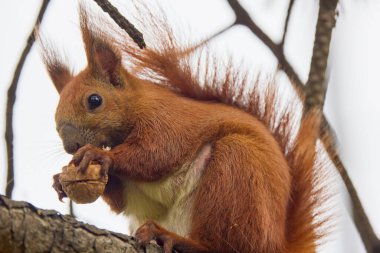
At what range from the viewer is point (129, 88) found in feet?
7.70

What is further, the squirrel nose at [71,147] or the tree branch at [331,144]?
the squirrel nose at [71,147]

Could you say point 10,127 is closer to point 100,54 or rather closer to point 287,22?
point 100,54

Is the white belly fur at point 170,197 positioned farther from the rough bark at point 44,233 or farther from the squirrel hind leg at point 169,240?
the rough bark at point 44,233

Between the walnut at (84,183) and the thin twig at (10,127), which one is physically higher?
the thin twig at (10,127)

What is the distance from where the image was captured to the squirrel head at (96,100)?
218 centimetres

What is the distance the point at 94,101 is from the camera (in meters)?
2.25

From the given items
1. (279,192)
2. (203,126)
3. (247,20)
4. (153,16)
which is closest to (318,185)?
(279,192)

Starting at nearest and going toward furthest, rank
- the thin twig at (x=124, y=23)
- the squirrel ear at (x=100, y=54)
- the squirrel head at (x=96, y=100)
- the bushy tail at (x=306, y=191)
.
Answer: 1. the thin twig at (x=124, y=23)
2. the bushy tail at (x=306, y=191)
3. the squirrel head at (x=96, y=100)
4. the squirrel ear at (x=100, y=54)

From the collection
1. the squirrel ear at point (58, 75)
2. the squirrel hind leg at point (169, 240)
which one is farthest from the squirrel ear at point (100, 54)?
the squirrel hind leg at point (169, 240)

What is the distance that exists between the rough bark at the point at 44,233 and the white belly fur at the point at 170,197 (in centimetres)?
50

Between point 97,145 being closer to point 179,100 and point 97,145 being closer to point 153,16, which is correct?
point 179,100

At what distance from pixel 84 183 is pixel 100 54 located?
54 centimetres

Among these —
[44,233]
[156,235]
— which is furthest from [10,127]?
[44,233]

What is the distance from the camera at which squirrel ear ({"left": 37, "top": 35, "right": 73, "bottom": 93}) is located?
8.20 ft
